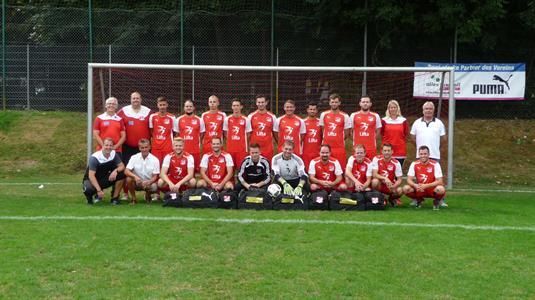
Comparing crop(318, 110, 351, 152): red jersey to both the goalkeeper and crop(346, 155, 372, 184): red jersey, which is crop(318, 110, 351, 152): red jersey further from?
the goalkeeper

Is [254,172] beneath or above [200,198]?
above

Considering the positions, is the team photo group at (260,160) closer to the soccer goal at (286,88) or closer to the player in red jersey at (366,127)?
the player in red jersey at (366,127)

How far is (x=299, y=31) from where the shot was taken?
18500 millimetres

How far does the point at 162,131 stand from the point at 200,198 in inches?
71.6

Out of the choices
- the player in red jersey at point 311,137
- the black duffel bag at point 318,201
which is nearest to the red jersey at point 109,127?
the player in red jersey at point 311,137

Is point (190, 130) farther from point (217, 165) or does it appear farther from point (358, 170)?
point (358, 170)

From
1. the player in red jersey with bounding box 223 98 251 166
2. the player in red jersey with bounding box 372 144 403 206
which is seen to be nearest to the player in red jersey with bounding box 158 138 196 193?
the player in red jersey with bounding box 223 98 251 166

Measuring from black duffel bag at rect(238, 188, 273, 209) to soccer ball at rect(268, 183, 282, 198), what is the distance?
0.20ft

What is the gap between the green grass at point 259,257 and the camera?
17.1 feet

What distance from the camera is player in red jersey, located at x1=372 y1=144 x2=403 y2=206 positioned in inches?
369

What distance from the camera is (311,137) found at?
34.3 ft

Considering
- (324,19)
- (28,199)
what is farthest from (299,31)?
(28,199)

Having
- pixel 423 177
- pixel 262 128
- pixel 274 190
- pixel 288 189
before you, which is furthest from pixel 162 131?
pixel 423 177

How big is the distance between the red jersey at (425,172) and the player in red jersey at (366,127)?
998 millimetres
